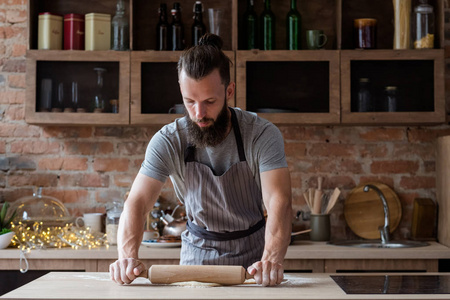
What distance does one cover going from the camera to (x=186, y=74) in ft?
6.93

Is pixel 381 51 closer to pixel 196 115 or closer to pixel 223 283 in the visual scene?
pixel 196 115

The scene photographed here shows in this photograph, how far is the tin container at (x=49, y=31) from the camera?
3.50 meters

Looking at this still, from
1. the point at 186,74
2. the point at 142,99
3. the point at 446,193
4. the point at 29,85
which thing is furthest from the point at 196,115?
the point at 446,193

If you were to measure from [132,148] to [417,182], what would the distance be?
1.78 m

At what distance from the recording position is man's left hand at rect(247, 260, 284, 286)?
1843mm

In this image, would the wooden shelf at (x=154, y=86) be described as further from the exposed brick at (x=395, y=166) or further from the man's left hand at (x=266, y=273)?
the man's left hand at (x=266, y=273)

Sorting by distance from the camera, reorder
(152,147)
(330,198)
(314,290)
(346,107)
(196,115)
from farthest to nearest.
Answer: (330,198) < (346,107) < (152,147) < (196,115) < (314,290)

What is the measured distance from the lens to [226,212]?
2.34m

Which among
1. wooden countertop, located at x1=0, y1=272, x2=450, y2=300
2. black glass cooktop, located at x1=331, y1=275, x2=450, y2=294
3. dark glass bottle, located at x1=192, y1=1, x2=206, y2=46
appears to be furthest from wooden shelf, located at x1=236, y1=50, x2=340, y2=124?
wooden countertop, located at x1=0, y1=272, x2=450, y2=300

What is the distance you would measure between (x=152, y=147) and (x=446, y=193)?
1975 millimetres

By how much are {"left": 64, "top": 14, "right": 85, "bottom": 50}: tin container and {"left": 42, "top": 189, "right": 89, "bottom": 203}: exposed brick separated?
2.94 feet

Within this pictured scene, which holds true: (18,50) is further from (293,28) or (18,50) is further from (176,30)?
(293,28)

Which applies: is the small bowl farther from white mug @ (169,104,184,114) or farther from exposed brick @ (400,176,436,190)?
exposed brick @ (400,176,436,190)

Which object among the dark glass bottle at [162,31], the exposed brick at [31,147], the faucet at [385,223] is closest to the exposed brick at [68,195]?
the exposed brick at [31,147]
